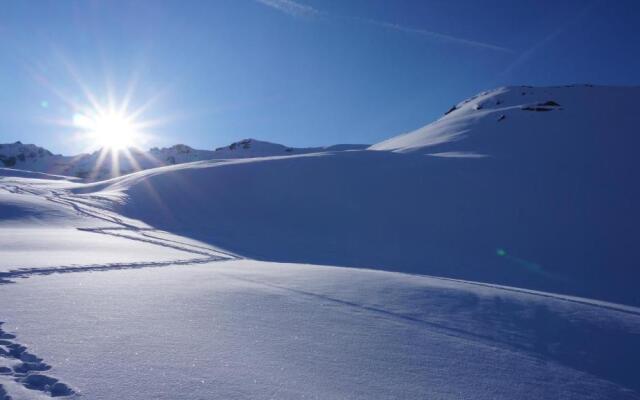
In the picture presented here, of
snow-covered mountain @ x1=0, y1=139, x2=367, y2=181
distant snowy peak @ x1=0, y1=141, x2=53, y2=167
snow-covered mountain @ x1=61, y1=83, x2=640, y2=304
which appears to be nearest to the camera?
snow-covered mountain @ x1=61, y1=83, x2=640, y2=304

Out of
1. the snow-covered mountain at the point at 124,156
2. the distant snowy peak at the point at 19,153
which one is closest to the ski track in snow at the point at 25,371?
the snow-covered mountain at the point at 124,156

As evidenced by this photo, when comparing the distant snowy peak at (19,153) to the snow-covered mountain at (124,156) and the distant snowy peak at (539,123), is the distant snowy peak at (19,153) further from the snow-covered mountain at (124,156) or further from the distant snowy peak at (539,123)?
the distant snowy peak at (539,123)

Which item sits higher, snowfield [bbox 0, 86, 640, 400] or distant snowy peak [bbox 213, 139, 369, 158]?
distant snowy peak [bbox 213, 139, 369, 158]

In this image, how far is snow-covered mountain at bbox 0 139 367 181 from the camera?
110250mm

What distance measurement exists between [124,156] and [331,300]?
142m

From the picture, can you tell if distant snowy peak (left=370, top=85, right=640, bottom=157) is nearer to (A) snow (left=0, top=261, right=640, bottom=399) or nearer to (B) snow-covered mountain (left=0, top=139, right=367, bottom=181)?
(A) snow (left=0, top=261, right=640, bottom=399)

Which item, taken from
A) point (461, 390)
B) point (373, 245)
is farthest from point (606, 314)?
point (373, 245)

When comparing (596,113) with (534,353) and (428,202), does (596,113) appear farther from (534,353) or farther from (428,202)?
(534,353)

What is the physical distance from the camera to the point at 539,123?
34906mm

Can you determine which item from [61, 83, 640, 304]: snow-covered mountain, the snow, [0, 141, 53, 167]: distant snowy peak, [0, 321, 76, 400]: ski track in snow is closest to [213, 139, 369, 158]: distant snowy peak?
[0, 141, 53, 167]: distant snowy peak

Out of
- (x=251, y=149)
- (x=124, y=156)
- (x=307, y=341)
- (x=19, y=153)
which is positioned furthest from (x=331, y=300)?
(x=19, y=153)

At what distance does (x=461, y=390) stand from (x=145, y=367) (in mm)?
2471

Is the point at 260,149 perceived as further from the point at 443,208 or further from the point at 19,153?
the point at 19,153

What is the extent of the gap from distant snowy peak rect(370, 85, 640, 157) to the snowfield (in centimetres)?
984
